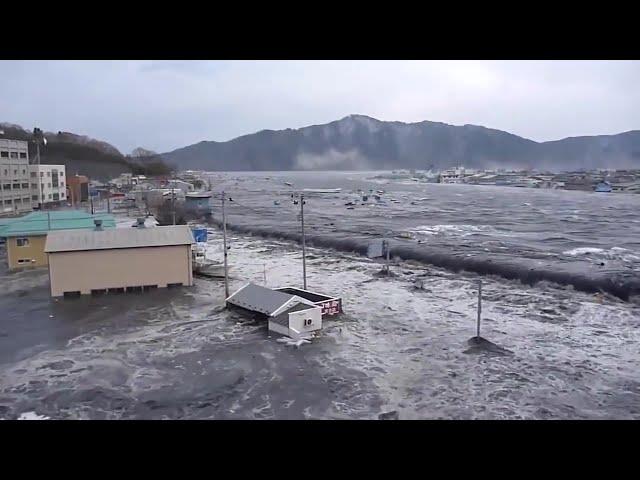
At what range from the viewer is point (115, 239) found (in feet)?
28.1

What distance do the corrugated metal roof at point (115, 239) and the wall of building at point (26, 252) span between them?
2461mm

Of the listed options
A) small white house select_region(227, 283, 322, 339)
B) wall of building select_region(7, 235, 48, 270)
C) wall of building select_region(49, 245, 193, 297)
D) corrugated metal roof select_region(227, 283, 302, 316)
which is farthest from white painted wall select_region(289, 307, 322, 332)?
wall of building select_region(7, 235, 48, 270)

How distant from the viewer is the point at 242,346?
6.20 metres

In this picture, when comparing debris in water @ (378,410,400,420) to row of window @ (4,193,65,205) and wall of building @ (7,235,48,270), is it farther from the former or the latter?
row of window @ (4,193,65,205)

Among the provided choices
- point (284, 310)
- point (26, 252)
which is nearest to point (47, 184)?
point (26, 252)

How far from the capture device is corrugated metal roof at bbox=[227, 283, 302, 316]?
7.04 metres

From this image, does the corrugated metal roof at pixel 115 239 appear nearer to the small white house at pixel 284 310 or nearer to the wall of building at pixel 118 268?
the wall of building at pixel 118 268

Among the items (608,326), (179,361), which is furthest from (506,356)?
(179,361)

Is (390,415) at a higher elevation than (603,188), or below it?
below

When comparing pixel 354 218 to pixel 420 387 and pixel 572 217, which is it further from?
pixel 420 387

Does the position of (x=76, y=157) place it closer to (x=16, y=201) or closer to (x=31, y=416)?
(x=16, y=201)

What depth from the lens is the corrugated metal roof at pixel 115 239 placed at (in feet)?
27.2

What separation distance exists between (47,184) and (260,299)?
1975 centimetres

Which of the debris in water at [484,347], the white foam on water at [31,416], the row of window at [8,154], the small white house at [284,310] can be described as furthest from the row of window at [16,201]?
the debris in water at [484,347]
